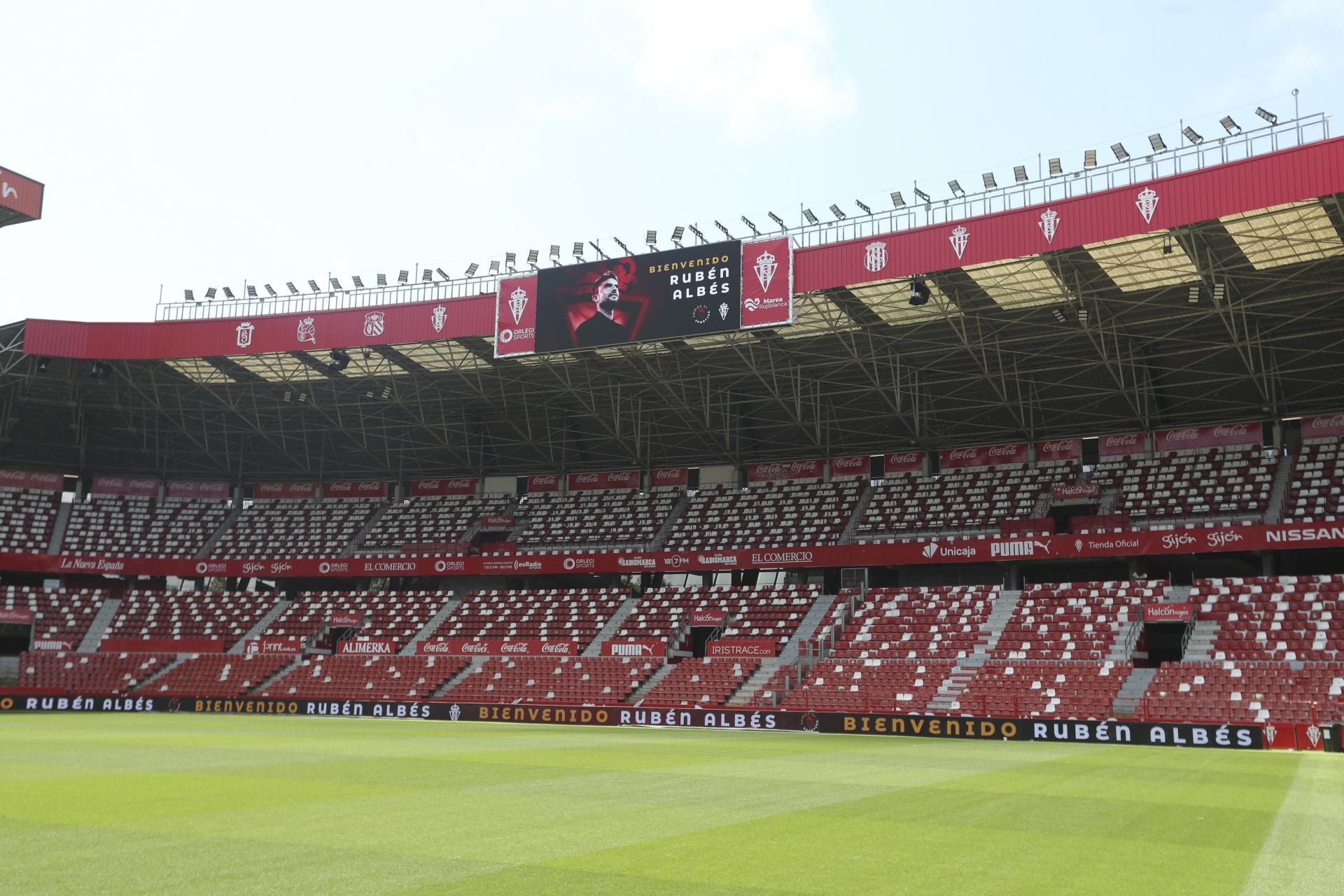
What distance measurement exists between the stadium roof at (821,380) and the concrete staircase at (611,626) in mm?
7902

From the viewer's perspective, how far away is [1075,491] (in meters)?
46.5

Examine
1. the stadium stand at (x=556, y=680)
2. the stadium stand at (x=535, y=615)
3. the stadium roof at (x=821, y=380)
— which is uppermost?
the stadium roof at (x=821, y=380)

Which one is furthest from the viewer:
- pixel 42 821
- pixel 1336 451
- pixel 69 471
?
pixel 69 471

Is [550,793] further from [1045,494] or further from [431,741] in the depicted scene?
[1045,494]

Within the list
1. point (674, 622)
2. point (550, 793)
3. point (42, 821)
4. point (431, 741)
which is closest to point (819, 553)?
point (674, 622)

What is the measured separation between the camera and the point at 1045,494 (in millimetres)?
47344

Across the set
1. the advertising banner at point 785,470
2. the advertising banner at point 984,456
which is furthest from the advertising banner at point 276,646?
the advertising banner at point 984,456

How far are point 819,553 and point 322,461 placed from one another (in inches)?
1144

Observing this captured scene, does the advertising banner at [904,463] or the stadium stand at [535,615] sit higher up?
the advertising banner at [904,463]

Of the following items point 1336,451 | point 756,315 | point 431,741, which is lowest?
point 431,741

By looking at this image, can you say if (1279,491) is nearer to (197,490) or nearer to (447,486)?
(447,486)

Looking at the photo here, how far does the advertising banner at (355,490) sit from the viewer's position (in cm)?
6184

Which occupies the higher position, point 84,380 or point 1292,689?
point 84,380

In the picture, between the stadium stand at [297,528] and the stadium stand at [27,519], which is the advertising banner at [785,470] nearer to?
the stadium stand at [297,528]
